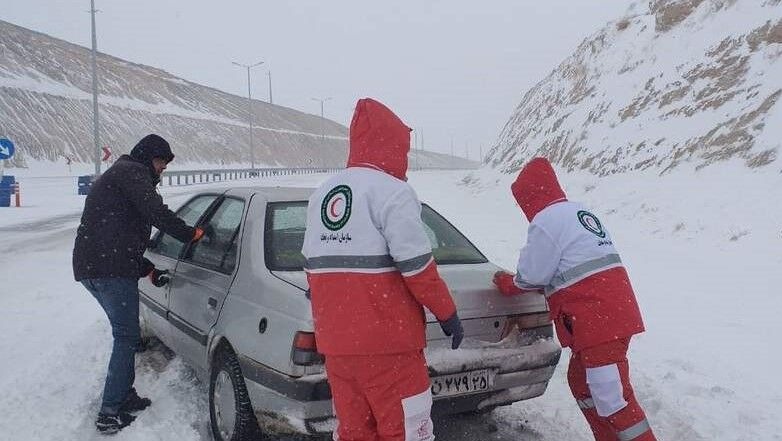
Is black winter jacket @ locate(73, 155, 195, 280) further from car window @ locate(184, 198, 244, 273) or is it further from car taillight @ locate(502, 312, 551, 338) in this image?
car taillight @ locate(502, 312, 551, 338)

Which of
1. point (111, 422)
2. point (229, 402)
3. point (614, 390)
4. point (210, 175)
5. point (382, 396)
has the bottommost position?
point (111, 422)

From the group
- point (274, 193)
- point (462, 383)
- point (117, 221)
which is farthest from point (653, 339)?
point (117, 221)

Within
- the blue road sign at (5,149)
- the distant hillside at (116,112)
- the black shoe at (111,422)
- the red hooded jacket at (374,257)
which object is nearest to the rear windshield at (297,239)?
the red hooded jacket at (374,257)

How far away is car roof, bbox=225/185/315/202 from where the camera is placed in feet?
13.7

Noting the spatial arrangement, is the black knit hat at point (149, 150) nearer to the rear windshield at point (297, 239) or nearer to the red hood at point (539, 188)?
the rear windshield at point (297, 239)

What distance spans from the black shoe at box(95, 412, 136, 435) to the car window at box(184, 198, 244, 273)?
1064mm

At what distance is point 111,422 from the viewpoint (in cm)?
387

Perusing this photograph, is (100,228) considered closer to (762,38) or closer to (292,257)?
(292,257)

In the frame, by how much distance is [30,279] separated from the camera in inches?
336

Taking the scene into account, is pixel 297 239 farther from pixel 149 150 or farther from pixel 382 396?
pixel 382 396

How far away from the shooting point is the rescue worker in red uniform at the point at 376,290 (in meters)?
2.52

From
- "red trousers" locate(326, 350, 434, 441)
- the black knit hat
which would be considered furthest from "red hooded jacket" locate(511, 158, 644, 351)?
the black knit hat

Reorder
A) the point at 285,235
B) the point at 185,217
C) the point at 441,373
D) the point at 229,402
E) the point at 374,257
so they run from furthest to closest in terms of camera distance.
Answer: the point at 185,217 < the point at 285,235 < the point at 229,402 < the point at 441,373 < the point at 374,257

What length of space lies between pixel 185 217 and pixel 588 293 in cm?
339
